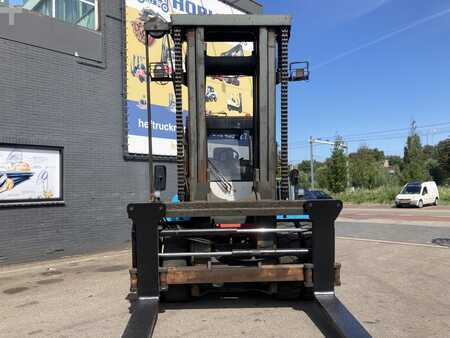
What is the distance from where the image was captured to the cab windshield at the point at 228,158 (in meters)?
6.43

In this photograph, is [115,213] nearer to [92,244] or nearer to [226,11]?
[92,244]

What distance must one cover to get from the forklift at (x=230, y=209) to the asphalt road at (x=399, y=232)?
927cm

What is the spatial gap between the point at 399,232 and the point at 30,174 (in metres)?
13.3

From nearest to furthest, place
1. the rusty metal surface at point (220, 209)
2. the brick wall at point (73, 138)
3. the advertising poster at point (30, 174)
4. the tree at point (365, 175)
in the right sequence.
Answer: the rusty metal surface at point (220, 209), the advertising poster at point (30, 174), the brick wall at point (73, 138), the tree at point (365, 175)

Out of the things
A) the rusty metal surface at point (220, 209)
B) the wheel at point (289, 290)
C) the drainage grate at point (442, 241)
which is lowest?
the drainage grate at point (442, 241)

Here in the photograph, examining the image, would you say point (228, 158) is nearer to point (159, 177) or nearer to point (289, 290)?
point (159, 177)

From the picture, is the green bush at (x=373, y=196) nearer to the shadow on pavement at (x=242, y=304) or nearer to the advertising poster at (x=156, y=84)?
the advertising poster at (x=156, y=84)

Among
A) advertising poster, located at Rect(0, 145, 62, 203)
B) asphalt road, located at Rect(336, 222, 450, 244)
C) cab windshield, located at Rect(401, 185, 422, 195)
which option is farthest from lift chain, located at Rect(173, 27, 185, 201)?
cab windshield, located at Rect(401, 185, 422, 195)

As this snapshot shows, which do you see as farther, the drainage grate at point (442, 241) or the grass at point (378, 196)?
the grass at point (378, 196)

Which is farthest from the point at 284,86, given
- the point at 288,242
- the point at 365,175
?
the point at 365,175

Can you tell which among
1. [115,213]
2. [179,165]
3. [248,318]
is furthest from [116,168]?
[248,318]

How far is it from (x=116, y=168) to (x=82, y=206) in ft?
5.16

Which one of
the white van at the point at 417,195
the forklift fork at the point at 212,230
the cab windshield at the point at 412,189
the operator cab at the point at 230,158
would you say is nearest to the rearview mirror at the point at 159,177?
the operator cab at the point at 230,158

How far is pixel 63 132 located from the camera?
11109 mm
